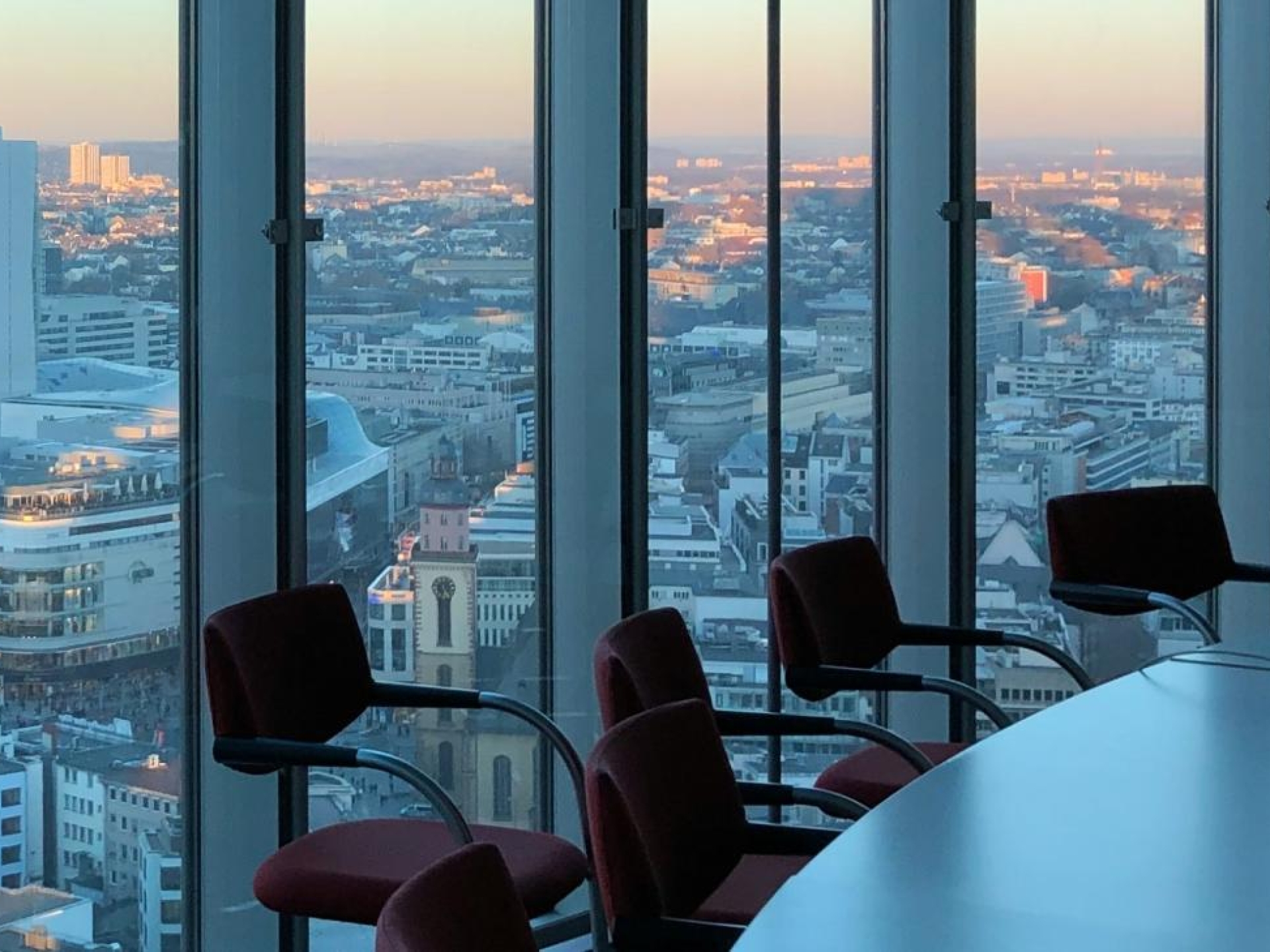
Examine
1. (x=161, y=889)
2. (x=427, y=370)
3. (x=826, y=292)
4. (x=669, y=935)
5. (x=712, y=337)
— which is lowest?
(x=161, y=889)

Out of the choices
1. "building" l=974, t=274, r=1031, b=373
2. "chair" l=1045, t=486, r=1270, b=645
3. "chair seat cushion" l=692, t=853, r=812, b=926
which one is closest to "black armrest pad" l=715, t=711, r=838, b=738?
"chair seat cushion" l=692, t=853, r=812, b=926

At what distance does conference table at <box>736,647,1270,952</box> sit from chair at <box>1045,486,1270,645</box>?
5.23 ft

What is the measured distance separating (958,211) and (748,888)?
2.73 meters

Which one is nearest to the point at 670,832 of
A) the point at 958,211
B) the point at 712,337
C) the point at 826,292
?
the point at 712,337

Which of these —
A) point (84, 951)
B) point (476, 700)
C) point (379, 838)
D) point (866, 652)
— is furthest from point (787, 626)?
point (84, 951)

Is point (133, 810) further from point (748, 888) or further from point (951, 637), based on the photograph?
point (951, 637)

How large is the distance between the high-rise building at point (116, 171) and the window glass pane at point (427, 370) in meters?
0.45

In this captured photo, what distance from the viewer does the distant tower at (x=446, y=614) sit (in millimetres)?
4289

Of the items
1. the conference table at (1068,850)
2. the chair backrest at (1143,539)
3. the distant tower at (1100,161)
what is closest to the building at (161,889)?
the conference table at (1068,850)

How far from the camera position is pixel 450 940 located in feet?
5.26

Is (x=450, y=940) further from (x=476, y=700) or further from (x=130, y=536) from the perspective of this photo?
(x=130, y=536)

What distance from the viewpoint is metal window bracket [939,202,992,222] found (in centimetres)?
→ 505

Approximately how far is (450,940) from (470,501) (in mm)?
2823

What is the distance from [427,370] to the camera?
4.24 metres
